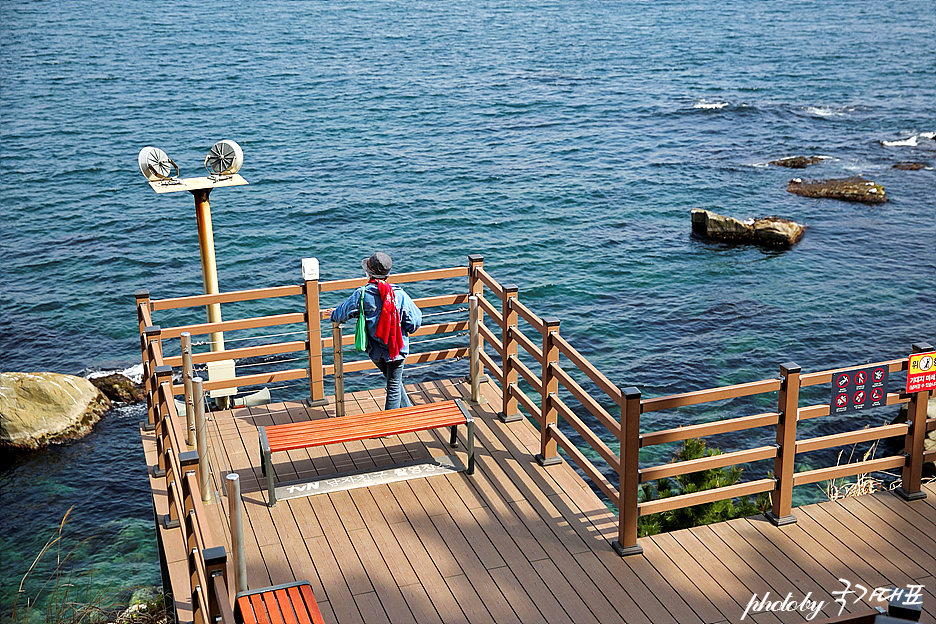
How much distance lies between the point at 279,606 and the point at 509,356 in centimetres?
422

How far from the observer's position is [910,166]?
30.0 m

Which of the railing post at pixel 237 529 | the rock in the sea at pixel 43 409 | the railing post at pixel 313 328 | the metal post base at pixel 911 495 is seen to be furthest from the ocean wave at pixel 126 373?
the metal post base at pixel 911 495

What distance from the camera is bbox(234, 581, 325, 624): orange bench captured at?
5.51 m

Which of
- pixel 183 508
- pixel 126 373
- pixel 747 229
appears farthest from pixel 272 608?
pixel 747 229

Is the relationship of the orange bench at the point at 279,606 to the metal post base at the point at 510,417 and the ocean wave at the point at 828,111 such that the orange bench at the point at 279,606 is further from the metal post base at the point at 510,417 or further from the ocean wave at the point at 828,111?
the ocean wave at the point at 828,111

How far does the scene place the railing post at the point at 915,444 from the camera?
305 inches

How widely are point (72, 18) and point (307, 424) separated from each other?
62.3m

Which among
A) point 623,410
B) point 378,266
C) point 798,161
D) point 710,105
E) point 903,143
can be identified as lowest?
point 798,161

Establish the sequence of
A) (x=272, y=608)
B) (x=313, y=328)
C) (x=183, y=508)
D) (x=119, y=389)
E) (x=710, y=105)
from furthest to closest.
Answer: (x=710, y=105)
(x=119, y=389)
(x=313, y=328)
(x=183, y=508)
(x=272, y=608)

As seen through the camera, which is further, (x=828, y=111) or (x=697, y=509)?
(x=828, y=111)

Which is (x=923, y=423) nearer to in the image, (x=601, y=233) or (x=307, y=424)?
(x=307, y=424)

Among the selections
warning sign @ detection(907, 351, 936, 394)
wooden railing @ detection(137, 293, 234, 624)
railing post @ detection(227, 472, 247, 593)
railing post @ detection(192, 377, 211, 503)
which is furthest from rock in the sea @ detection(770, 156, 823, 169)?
railing post @ detection(227, 472, 247, 593)

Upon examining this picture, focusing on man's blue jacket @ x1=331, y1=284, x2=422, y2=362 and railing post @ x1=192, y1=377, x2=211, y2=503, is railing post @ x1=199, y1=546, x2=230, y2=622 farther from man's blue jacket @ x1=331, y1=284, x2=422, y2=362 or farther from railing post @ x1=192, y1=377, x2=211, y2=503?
man's blue jacket @ x1=331, y1=284, x2=422, y2=362

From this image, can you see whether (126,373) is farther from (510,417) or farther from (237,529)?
(237,529)
